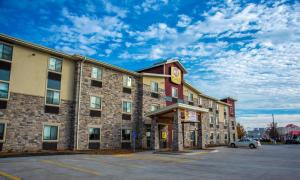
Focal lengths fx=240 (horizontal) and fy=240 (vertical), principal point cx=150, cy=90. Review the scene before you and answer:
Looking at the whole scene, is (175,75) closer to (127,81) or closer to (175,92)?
(175,92)

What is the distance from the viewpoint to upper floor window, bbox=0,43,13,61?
63.3 feet

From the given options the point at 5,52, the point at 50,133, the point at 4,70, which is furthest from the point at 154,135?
the point at 5,52

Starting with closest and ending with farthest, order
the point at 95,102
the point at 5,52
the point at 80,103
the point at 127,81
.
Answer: the point at 5,52 → the point at 80,103 → the point at 95,102 → the point at 127,81

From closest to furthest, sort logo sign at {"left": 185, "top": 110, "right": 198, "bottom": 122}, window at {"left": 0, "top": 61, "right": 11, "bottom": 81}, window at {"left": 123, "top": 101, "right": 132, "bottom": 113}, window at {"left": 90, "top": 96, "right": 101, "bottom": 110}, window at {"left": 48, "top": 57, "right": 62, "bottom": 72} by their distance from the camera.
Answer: window at {"left": 0, "top": 61, "right": 11, "bottom": 81}
window at {"left": 48, "top": 57, "right": 62, "bottom": 72}
window at {"left": 90, "top": 96, "right": 101, "bottom": 110}
logo sign at {"left": 185, "top": 110, "right": 198, "bottom": 122}
window at {"left": 123, "top": 101, "right": 132, "bottom": 113}

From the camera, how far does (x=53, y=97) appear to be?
22156mm

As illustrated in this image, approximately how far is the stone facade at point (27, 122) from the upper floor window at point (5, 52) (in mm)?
3038

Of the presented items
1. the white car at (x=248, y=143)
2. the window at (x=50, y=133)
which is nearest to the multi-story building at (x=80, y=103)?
the window at (x=50, y=133)

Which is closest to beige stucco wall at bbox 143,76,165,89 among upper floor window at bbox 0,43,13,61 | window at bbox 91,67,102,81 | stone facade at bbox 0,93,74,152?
window at bbox 91,67,102,81

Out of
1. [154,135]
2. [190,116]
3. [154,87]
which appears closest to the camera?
[190,116]

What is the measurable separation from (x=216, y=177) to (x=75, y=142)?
52.4ft

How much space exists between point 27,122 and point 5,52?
5958 millimetres

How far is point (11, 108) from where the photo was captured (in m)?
19.1

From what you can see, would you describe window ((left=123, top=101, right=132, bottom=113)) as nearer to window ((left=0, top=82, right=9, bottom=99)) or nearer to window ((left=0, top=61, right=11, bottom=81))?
window ((left=0, top=82, right=9, bottom=99))

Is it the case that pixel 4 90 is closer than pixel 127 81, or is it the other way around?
pixel 4 90
